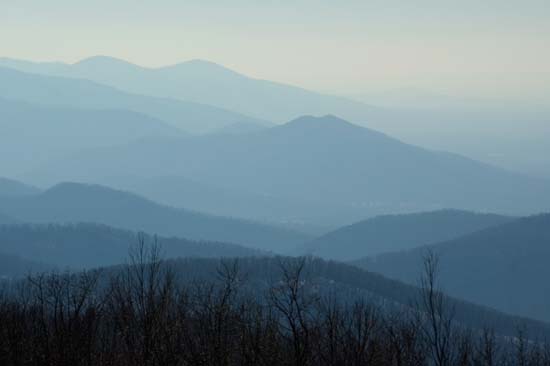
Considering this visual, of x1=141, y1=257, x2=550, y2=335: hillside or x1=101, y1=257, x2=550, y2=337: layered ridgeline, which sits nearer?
x1=101, y1=257, x2=550, y2=337: layered ridgeline

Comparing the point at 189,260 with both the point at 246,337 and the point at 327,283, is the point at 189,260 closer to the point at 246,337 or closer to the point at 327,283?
the point at 327,283

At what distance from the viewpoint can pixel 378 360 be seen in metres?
31.4

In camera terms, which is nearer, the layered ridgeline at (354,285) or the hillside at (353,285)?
the layered ridgeline at (354,285)

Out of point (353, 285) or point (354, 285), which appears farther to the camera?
point (354, 285)

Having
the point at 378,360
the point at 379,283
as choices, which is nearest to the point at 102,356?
the point at 378,360

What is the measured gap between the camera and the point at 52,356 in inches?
1121

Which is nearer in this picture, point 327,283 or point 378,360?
point 378,360

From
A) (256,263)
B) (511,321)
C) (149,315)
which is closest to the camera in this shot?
(149,315)

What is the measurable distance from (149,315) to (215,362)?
327cm

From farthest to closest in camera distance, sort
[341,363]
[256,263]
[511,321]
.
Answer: [256,263] → [511,321] → [341,363]

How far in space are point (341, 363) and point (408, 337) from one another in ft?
10.1

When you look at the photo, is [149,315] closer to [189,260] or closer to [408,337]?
[408,337]

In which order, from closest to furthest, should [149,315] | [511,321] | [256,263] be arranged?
[149,315]
[511,321]
[256,263]

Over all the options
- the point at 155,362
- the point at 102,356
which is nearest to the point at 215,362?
the point at 155,362
